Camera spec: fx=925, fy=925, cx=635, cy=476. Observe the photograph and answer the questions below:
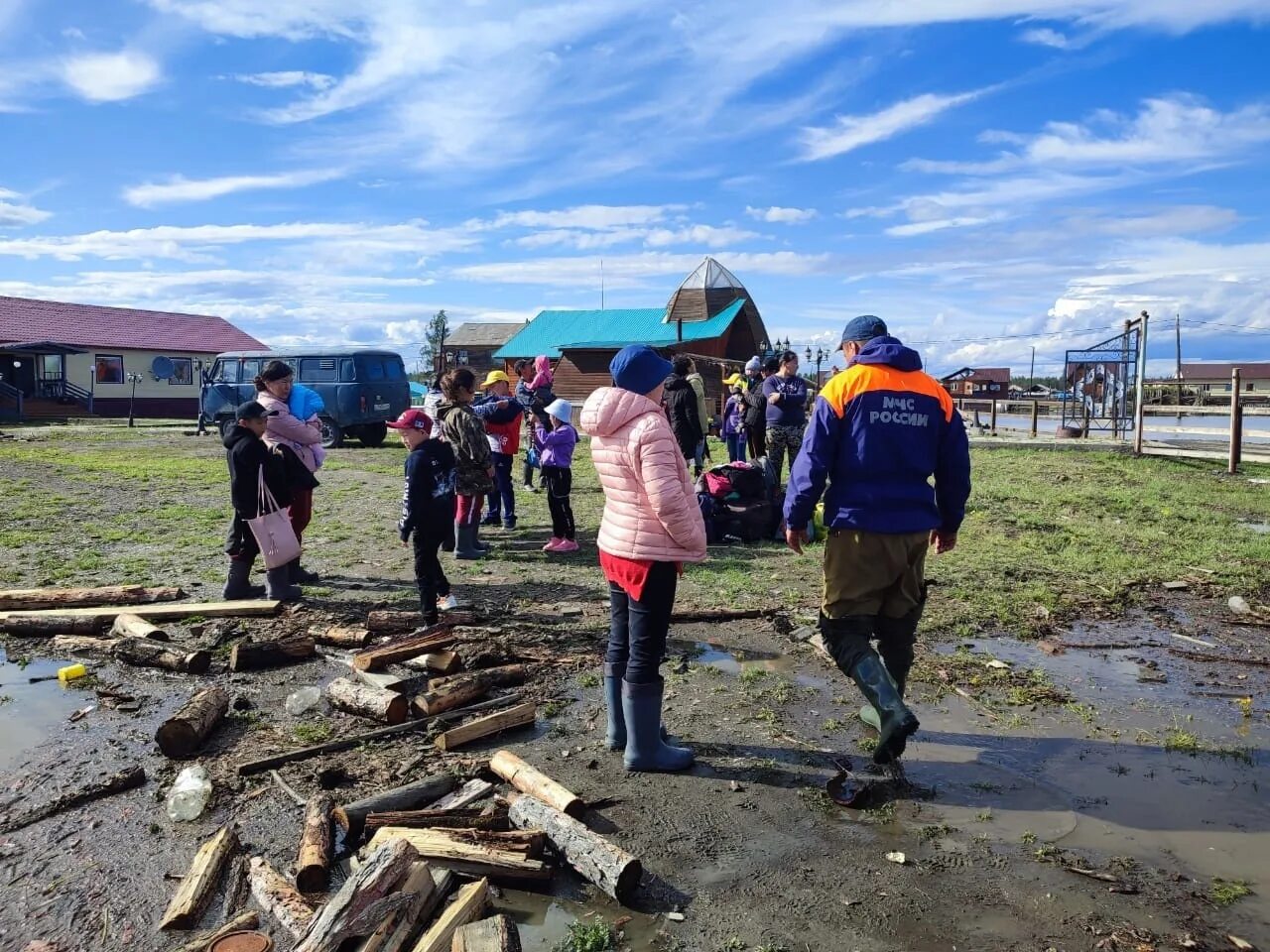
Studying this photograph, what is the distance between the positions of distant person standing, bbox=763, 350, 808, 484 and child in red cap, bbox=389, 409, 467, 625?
196 inches

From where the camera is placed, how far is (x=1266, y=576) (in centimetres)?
805

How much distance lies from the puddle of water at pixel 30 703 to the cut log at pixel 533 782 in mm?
2461

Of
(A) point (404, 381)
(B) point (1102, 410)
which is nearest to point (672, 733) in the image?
(A) point (404, 381)

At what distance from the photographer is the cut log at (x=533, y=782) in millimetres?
3791

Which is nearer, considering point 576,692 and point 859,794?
point 859,794

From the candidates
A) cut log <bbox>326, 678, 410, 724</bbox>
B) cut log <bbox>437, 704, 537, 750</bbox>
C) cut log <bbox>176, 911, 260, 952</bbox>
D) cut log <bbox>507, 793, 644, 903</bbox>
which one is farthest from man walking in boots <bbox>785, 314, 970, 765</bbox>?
cut log <bbox>176, 911, 260, 952</bbox>

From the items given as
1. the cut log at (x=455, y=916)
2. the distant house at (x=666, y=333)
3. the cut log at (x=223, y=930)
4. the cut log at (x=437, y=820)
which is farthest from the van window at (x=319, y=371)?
the cut log at (x=455, y=916)

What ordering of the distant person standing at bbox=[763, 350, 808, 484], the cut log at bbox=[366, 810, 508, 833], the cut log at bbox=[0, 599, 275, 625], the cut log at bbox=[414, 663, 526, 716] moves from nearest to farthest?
the cut log at bbox=[366, 810, 508, 833] < the cut log at bbox=[414, 663, 526, 716] < the cut log at bbox=[0, 599, 275, 625] < the distant person standing at bbox=[763, 350, 808, 484]

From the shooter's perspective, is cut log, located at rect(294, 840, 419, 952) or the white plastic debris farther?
the white plastic debris

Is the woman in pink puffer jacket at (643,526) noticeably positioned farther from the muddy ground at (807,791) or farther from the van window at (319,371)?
the van window at (319,371)

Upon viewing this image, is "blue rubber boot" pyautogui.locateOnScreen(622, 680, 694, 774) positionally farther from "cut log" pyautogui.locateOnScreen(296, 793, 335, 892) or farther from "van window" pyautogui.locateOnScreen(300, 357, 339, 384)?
"van window" pyautogui.locateOnScreen(300, 357, 339, 384)

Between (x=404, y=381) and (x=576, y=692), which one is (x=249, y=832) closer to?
(x=576, y=692)

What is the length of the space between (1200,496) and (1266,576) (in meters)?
5.42

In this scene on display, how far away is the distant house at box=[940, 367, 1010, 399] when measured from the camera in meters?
64.5
